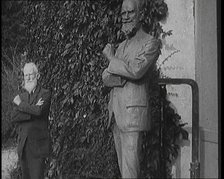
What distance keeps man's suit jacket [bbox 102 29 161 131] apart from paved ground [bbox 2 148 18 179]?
55cm

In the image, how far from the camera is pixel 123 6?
9.36 ft

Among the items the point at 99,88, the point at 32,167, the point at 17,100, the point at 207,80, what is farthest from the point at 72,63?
the point at 207,80

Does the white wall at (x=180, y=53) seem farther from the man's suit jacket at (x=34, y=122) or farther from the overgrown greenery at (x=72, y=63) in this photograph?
the man's suit jacket at (x=34, y=122)

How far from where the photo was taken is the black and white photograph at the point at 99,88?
9.55ft

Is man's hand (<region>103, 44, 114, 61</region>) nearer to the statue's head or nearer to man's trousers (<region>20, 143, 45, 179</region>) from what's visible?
the statue's head

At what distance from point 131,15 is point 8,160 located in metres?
0.90

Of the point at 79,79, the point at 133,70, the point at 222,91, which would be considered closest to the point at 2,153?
the point at 79,79

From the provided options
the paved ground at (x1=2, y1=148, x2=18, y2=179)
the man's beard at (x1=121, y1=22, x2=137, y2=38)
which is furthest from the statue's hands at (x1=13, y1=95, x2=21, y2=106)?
the man's beard at (x1=121, y1=22, x2=137, y2=38)

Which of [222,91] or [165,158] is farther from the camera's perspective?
[222,91]

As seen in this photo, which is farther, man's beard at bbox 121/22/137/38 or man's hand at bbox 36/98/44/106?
man's hand at bbox 36/98/44/106

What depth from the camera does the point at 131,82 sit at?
2822 mm

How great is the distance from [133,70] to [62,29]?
488 millimetres

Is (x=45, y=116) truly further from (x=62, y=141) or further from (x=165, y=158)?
(x=165, y=158)

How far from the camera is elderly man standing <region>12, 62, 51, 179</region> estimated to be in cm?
301
